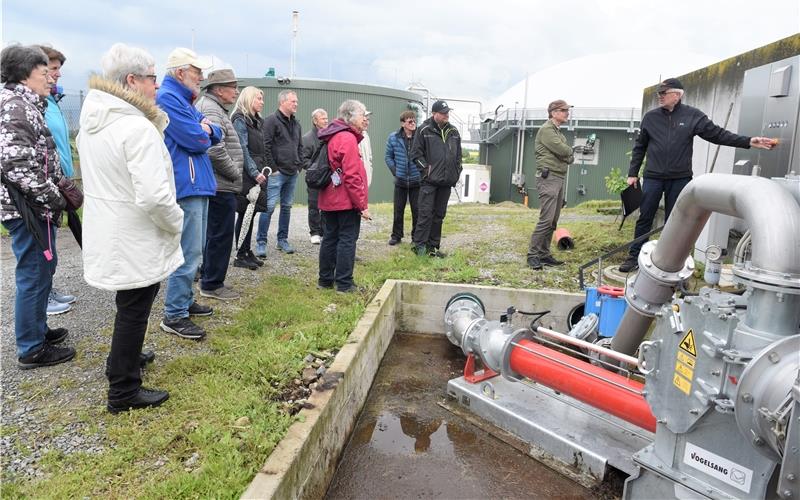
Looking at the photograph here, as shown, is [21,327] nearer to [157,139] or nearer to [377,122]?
[157,139]

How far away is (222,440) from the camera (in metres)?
2.79

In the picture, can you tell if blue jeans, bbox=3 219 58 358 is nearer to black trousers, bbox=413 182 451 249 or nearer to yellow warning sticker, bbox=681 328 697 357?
yellow warning sticker, bbox=681 328 697 357

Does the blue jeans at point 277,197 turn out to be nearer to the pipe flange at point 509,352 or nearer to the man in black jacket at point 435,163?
the man in black jacket at point 435,163

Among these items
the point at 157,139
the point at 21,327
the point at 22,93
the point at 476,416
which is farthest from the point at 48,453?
the point at 476,416

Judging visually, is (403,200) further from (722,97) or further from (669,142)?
(722,97)

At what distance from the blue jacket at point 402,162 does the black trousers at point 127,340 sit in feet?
16.1

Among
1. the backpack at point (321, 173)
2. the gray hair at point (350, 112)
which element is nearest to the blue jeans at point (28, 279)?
the backpack at point (321, 173)

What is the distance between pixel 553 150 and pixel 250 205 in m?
3.50

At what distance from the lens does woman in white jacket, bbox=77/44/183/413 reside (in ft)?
9.34

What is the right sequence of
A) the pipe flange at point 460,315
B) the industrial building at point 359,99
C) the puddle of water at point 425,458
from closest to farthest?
the puddle of water at point 425,458
the pipe flange at point 460,315
the industrial building at point 359,99

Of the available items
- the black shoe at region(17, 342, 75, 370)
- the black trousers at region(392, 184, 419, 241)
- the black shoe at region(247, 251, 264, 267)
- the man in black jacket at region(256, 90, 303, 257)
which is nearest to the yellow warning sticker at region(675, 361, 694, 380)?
the black shoe at region(17, 342, 75, 370)

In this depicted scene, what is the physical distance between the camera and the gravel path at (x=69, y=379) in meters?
2.77

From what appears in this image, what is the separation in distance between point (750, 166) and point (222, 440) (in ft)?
17.8

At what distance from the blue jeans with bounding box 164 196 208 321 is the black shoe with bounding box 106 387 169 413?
1.02 meters
